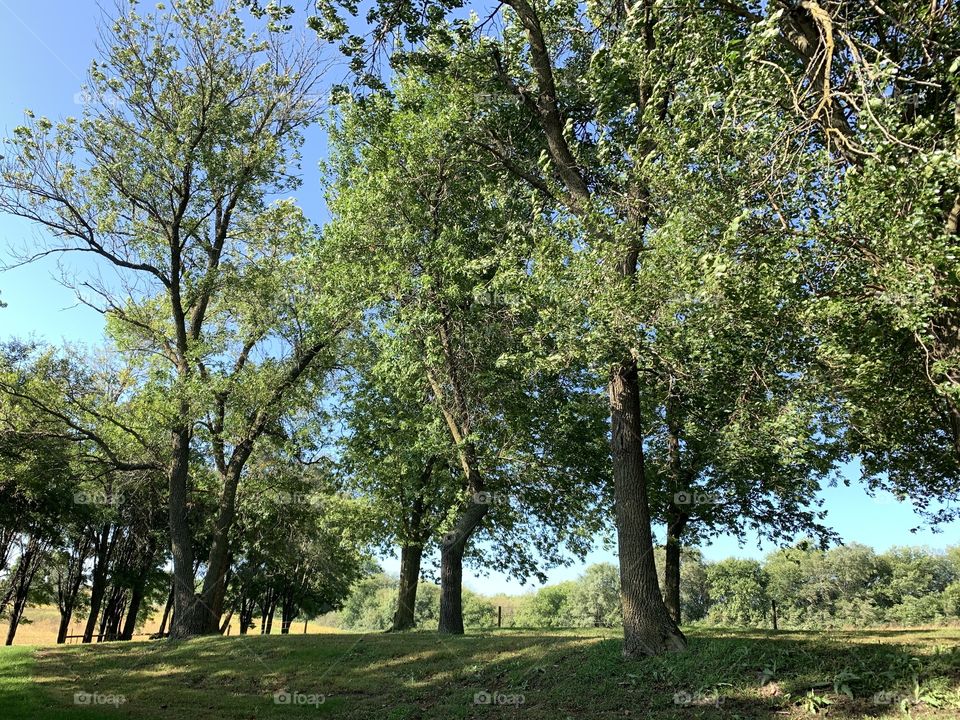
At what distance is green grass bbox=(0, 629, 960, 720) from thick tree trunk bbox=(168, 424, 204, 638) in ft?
9.53

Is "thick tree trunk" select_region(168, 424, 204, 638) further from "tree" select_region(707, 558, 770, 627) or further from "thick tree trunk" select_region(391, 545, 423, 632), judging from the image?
"tree" select_region(707, 558, 770, 627)

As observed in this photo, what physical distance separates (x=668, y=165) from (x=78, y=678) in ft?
51.5

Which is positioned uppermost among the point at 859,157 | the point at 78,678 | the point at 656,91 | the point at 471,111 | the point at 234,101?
the point at 234,101

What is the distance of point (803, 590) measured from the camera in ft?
254

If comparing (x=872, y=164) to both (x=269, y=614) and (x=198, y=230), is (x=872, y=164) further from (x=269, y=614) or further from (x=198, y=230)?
(x=269, y=614)

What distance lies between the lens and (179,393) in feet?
59.3

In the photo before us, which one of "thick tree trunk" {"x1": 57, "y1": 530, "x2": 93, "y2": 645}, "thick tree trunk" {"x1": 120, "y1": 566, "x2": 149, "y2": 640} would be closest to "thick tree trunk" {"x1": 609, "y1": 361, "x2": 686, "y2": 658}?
"thick tree trunk" {"x1": 120, "y1": 566, "x2": 149, "y2": 640}

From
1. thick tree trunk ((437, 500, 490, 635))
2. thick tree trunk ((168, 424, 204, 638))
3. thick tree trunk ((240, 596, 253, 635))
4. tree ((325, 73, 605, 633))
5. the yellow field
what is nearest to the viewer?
tree ((325, 73, 605, 633))

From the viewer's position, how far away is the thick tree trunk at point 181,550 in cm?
1838

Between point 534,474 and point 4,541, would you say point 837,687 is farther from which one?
point 4,541

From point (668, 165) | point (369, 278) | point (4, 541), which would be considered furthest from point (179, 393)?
point (4, 541)

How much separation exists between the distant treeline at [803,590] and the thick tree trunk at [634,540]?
2065 inches

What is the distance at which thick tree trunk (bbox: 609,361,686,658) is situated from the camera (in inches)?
401

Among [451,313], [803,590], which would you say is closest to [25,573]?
[451,313]
